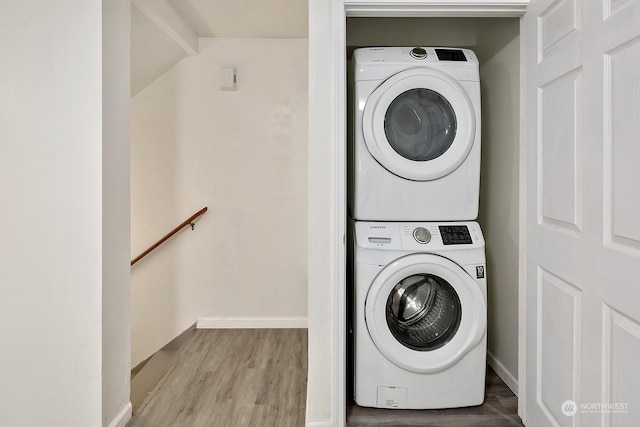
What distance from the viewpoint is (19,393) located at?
1.77 m

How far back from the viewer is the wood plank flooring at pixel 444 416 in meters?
1.84

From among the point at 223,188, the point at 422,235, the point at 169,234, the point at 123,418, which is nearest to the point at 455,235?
the point at 422,235

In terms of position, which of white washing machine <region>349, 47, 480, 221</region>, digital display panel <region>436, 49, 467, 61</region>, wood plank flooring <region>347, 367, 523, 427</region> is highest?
digital display panel <region>436, 49, 467, 61</region>

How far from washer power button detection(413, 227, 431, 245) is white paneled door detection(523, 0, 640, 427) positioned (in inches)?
16.5

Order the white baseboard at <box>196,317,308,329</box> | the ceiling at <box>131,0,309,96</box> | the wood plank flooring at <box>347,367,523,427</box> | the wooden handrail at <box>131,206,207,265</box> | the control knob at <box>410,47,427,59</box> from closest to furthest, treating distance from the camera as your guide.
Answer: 1. the wood plank flooring at <box>347,367,523,427</box>
2. the control knob at <box>410,47,427,59</box>
3. the ceiling at <box>131,0,309,96</box>
4. the wooden handrail at <box>131,206,207,265</box>
5. the white baseboard at <box>196,317,308,329</box>

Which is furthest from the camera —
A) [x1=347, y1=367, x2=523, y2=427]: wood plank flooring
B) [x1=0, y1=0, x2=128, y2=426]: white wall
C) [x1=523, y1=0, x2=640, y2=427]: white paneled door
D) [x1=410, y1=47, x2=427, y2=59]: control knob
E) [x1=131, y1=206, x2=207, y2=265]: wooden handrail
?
[x1=131, y1=206, x2=207, y2=265]: wooden handrail

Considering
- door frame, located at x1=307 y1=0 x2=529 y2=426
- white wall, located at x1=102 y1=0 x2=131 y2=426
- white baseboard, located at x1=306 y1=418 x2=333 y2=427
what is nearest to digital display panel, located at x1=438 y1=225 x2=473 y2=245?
door frame, located at x1=307 y1=0 x2=529 y2=426

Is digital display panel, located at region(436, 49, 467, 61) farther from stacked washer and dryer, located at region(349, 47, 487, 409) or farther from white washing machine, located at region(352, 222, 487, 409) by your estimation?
white washing machine, located at region(352, 222, 487, 409)

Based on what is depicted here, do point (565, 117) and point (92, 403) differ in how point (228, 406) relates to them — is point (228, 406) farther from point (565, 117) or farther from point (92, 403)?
point (565, 117)

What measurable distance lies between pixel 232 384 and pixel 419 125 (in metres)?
1.74

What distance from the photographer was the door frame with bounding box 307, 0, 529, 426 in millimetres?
1757

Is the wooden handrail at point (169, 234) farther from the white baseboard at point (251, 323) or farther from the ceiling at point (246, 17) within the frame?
the ceiling at point (246, 17)

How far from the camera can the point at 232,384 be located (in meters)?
2.35

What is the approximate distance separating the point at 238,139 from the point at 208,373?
1.72 meters
